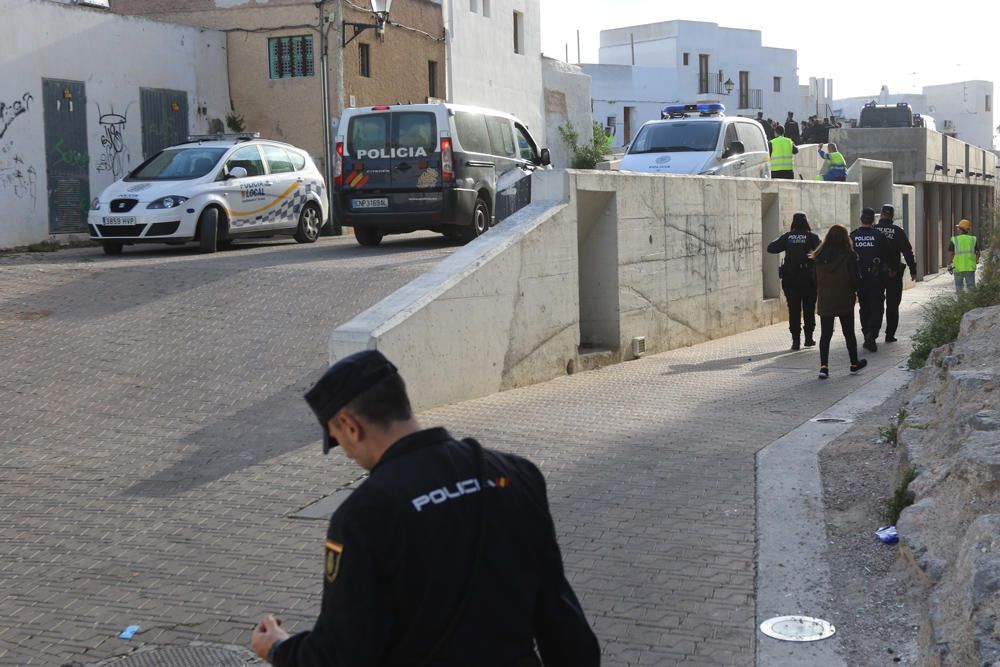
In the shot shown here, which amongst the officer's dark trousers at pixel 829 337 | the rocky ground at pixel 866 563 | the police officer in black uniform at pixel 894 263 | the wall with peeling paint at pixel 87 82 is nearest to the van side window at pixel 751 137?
the police officer in black uniform at pixel 894 263

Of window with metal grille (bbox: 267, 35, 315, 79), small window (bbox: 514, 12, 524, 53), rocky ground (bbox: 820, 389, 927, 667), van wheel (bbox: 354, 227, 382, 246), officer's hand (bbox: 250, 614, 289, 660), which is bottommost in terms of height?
rocky ground (bbox: 820, 389, 927, 667)

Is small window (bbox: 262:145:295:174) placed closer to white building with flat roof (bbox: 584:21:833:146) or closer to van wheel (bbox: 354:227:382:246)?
van wheel (bbox: 354:227:382:246)

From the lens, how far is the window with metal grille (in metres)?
26.6

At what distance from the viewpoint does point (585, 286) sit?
14812 mm

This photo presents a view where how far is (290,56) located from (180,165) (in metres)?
10.1

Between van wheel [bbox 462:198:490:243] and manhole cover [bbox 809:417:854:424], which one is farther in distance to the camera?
van wheel [bbox 462:198:490:243]

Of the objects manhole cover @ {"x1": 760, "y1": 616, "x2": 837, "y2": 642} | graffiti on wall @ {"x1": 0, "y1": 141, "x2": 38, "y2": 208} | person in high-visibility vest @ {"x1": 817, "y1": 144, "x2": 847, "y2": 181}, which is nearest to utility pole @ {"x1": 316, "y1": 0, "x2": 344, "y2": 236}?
graffiti on wall @ {"x1": 0, "y1": 141, "x2": 38, "y2": 208}

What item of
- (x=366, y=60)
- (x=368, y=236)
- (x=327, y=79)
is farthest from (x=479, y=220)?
(x=366, y=60)

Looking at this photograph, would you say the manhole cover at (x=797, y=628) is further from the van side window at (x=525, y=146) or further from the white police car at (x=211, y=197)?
the van side window at (x=525, y=146)

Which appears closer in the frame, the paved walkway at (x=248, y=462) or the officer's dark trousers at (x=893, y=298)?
the paved walkway at (x=248, y=462)

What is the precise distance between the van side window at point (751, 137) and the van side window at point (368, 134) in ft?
25.2

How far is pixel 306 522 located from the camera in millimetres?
7293

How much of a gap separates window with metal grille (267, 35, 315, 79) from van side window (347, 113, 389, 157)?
995 centimetres

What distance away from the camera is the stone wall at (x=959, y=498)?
4312 mm
